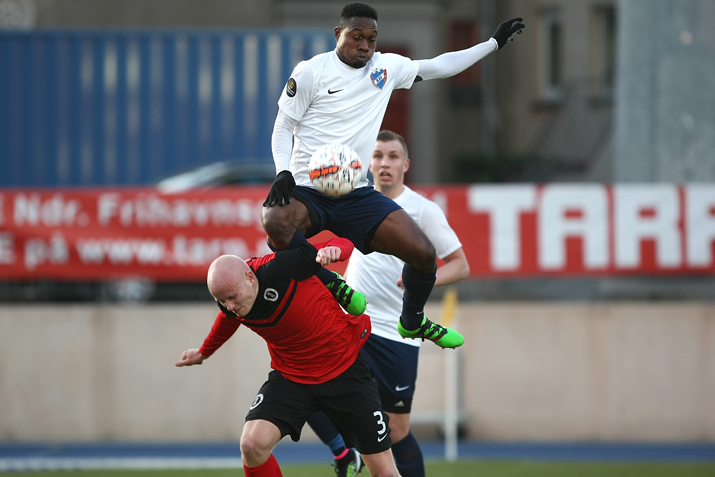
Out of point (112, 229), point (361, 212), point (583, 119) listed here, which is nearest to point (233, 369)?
point (112, 229)

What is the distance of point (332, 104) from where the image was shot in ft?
17.2

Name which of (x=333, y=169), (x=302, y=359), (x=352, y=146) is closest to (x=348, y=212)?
(x=333, y=169)

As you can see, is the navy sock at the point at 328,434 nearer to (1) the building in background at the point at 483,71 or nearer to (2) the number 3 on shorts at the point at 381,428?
(2) the number 3 on shorts at the point at 381,428

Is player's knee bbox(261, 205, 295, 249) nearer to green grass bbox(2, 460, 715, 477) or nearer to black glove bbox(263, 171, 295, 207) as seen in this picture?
black glove bbox(263, 171, 295, 207)

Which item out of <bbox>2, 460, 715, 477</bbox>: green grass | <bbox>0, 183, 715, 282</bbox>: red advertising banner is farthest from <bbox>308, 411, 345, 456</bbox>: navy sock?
<bbox>0, 183, 715, 282</bbox>: red advertising banner

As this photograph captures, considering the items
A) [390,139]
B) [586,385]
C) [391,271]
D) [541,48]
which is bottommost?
[586,385]

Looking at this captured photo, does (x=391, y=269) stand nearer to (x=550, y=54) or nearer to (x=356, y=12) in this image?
(x=356, y=12)

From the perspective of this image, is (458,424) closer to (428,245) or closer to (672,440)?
(672,440)

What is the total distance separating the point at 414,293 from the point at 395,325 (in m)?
0.92

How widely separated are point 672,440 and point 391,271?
6.79 m

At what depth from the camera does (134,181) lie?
1258cm

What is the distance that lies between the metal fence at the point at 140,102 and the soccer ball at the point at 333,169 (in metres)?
7.49

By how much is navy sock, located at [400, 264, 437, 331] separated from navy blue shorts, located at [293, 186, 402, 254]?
1.17ft

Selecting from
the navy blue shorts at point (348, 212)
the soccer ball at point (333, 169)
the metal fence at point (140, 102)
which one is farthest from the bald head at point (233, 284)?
the metal fence at point (140, 102)
